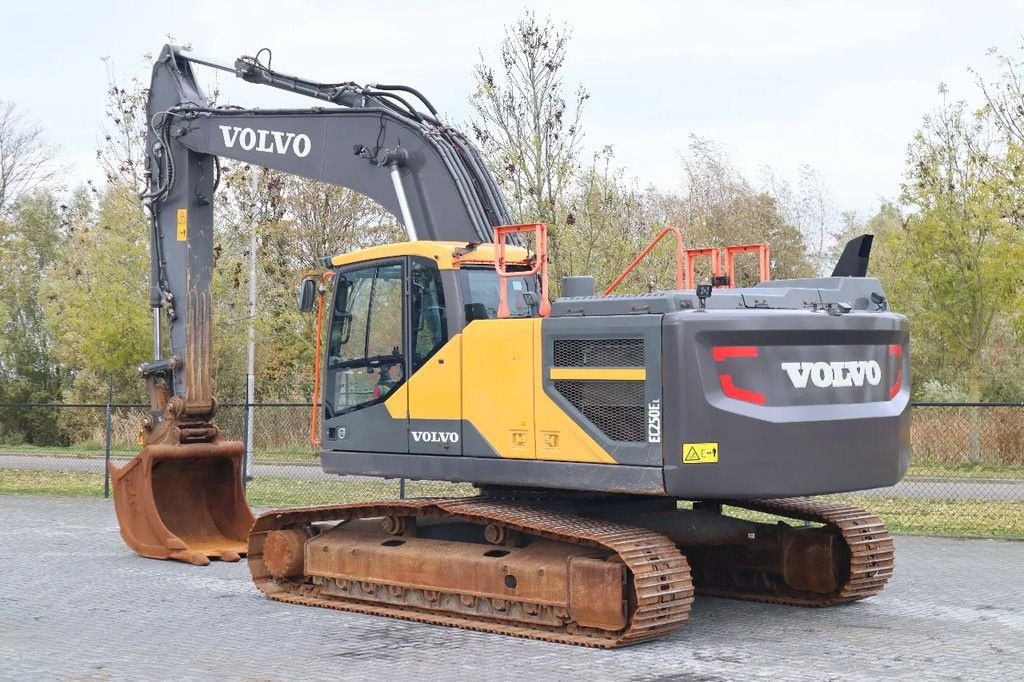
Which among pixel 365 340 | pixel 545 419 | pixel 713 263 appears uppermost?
pixel 713 263

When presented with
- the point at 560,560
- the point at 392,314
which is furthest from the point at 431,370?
the point at 560,560

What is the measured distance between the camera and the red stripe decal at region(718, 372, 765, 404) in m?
9.05

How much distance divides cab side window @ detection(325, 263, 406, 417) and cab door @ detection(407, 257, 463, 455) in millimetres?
175

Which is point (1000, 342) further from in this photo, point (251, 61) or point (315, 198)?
point (251, 61)

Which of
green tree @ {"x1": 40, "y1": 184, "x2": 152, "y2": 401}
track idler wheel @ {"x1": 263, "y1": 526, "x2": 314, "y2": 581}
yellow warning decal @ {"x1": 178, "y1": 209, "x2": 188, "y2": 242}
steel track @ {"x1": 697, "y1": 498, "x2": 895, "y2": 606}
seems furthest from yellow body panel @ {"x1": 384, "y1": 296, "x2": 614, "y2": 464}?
green tree @ {"x1": 40, "y1": 184, "x2": 152, "y2": 401}

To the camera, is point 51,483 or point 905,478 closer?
point 905,478

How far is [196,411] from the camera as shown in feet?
44.4

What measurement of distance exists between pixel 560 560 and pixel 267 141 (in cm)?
536

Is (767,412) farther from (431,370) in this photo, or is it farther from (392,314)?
(392,314)

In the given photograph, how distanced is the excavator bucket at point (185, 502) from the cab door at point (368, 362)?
2.60 metres

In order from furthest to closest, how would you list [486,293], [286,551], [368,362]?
1. [286,551]
2. [368,362]
3. [486,293]

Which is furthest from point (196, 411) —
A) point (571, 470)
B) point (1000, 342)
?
point (1000, 342)

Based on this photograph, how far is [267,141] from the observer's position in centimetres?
1288

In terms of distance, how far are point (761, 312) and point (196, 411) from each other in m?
6.47
